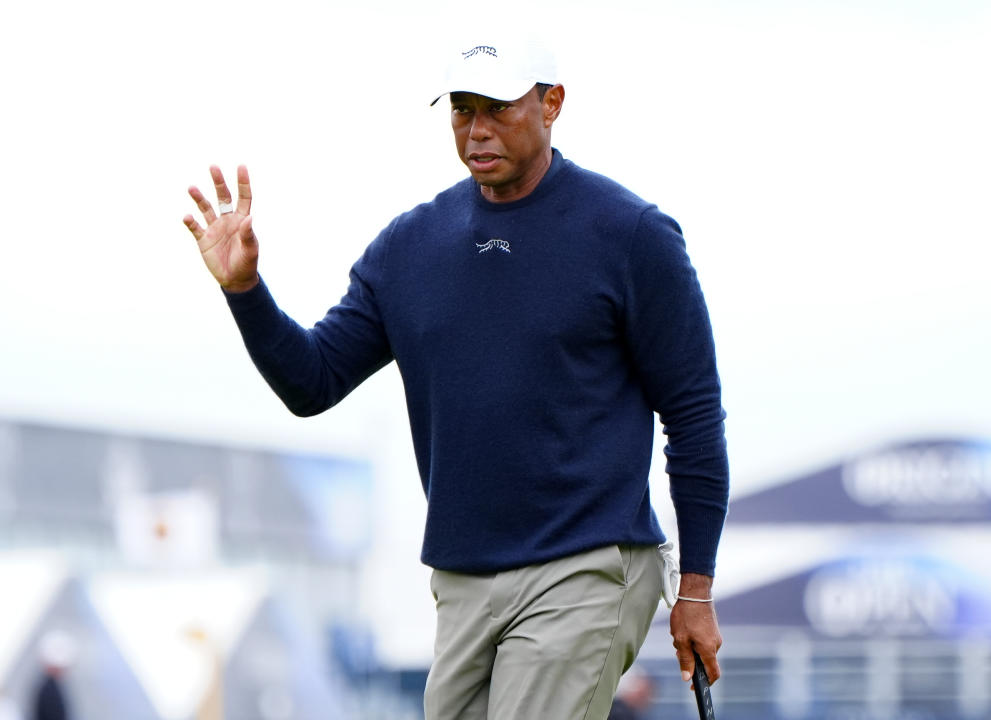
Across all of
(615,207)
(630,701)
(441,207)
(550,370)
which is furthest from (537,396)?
(630,701)

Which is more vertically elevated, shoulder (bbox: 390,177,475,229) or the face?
the face

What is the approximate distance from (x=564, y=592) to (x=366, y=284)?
2.52 ft

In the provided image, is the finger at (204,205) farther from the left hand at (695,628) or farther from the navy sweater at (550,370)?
the left hand at (695,628)

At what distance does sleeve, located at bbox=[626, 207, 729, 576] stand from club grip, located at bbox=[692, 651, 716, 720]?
7.0 inches

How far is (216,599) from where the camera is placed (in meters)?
21.9

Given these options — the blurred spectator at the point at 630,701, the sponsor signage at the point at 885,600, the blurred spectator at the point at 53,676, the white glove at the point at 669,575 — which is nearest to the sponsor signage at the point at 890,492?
the sponsor signage at the point at 885,600

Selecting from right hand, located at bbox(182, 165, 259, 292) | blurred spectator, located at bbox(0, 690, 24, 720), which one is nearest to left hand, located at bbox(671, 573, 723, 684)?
right hand, located at bbox(182, 165, 259, 292)

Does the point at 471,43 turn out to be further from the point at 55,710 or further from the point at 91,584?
the point at 91,584

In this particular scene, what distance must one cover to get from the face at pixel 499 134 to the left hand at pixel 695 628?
845 mm

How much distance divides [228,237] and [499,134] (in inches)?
21.8

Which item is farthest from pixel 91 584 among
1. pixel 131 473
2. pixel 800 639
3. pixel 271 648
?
pixel 800 639

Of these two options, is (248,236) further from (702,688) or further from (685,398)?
(702,688)

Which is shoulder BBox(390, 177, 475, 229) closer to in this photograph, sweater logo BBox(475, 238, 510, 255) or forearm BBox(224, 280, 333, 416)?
sweater logo BBox(475, 238, 510, 255)

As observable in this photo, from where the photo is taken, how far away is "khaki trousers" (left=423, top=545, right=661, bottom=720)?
2.98 meters
